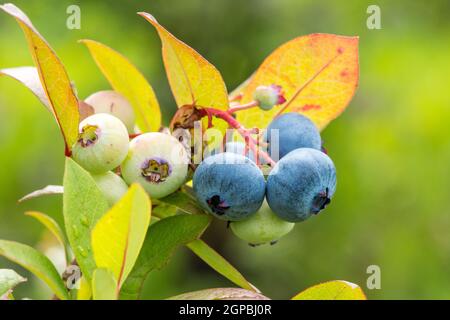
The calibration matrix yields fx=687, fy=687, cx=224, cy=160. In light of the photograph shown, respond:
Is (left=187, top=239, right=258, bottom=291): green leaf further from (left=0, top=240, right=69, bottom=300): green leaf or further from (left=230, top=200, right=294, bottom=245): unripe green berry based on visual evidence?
(left=0, top=240, right=69, bottom=300): green leaf


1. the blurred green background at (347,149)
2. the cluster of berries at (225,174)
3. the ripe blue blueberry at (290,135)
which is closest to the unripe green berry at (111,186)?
the cluster of berries at (225,174)

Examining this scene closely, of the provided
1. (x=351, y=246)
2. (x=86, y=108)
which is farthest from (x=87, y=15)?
(x=86, y=108)

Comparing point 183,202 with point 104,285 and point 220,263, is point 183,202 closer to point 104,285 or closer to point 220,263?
point 220,263

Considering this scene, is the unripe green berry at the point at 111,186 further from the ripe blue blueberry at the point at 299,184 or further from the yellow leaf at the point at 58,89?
the ripe blue blueberry at the point at 299,184

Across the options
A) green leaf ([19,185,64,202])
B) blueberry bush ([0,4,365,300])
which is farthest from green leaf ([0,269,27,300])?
green leaf ([19,185,64,202])

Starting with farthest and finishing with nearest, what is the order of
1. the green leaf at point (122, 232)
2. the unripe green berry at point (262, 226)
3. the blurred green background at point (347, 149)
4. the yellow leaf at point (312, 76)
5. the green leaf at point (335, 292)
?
1. the blurred green background at point (347, 149)
2. the yellow leaf at point (312, 76)
3. the unripe green berry at point (262, 226)
4. the green leaf at point (335, 292)
5. the green leaf at point (122, 232)
